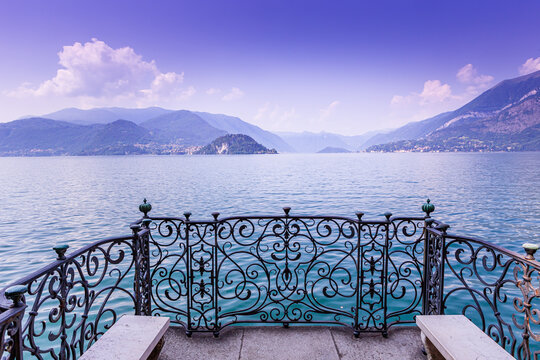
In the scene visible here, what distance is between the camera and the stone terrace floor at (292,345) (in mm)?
3080

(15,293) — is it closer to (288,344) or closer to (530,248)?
(288,344)

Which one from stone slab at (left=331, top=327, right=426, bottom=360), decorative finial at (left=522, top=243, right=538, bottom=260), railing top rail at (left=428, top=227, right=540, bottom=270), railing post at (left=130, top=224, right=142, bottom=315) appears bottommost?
stone slab at (left=331, top=327, right=426, bottom=360)

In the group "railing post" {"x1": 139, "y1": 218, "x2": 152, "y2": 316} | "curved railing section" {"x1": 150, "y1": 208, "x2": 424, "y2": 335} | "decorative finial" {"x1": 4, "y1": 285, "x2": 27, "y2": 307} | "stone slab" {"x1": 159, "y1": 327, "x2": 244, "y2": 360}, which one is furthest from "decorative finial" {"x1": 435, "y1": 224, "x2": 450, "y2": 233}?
"decorative finial" {"x1": 4, "y1": 285, "x2": 27, "y2": 307}

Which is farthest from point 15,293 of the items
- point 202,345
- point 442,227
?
point 442,227

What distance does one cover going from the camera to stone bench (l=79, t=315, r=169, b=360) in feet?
7.51

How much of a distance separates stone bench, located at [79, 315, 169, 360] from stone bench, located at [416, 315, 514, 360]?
2374 mm

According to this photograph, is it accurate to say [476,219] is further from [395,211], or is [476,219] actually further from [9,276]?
[9,276]

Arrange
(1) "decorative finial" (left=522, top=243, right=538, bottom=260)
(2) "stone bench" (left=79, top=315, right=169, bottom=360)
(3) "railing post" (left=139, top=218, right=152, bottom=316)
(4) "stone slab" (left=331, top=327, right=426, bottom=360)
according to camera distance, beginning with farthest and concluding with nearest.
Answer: (3) "railing post" (left=139, top=218, right=152, bottom=316) < (4) "stone slab" (left=331, top=327, right=426, bottom=360) < (2) "stone bench" (left=79, top=315, right=169, bottom=360) < (1) "decorative finial" (left=522, top=243, right=538, bottom=260)

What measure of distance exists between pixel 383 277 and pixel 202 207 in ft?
56.0

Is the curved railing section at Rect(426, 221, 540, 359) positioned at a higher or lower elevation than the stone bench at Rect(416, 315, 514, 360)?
higher

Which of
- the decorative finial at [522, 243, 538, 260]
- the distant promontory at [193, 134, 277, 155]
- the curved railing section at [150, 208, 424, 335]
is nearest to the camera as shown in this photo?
the decorative finial at [522, 243, 538, 260]

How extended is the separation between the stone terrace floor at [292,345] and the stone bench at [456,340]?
0.45m

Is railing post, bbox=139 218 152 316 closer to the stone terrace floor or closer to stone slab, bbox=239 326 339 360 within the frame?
the stone terrace floor

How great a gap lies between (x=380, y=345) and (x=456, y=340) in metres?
0.94
